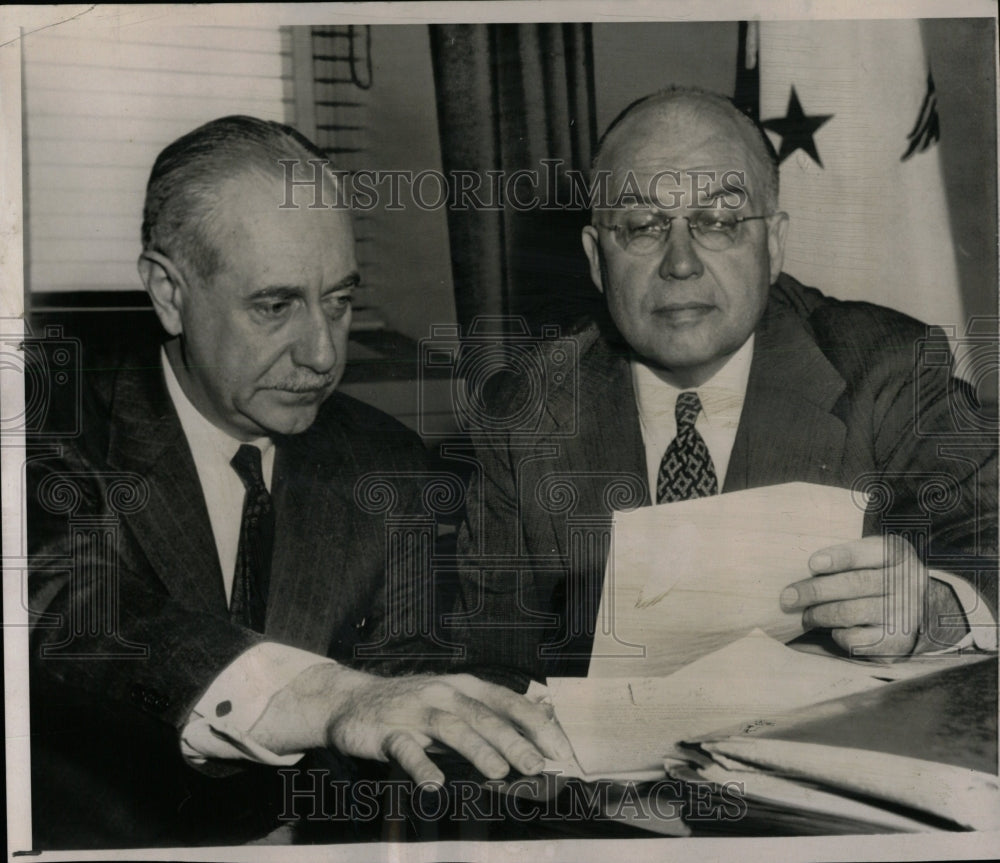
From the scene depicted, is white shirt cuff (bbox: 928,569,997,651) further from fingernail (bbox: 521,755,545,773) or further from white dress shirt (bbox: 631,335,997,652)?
fingernail (bbox: 521,755,545,773)

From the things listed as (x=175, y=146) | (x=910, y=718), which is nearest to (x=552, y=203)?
(x=175, y=146)

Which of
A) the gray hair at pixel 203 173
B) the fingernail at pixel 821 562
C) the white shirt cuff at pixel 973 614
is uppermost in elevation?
the gray hair at pixel 203 173

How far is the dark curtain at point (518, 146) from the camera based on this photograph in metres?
2.94

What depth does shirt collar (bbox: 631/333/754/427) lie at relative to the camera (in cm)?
295

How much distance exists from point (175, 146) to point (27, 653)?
141 cm

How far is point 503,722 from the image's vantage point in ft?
9.55

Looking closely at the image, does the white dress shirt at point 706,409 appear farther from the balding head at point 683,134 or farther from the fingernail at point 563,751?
the fingernail at point 563,751

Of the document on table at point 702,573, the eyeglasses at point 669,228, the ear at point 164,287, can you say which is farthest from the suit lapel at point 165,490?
the eyeglasses at point 669,228

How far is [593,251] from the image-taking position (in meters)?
Answer: 2.94

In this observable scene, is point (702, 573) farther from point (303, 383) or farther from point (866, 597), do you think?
point (303, 383)

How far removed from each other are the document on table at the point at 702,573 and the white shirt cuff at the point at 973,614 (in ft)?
1.15

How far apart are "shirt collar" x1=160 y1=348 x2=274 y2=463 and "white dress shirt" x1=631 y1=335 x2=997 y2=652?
1.06 metres

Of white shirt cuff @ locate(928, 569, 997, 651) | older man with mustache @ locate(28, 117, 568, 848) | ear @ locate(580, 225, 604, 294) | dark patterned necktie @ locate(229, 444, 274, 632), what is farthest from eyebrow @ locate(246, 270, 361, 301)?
white shirt cuff @ locate(928, 569, 997, 651)

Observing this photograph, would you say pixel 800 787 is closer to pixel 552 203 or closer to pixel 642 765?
pixel 642 765
